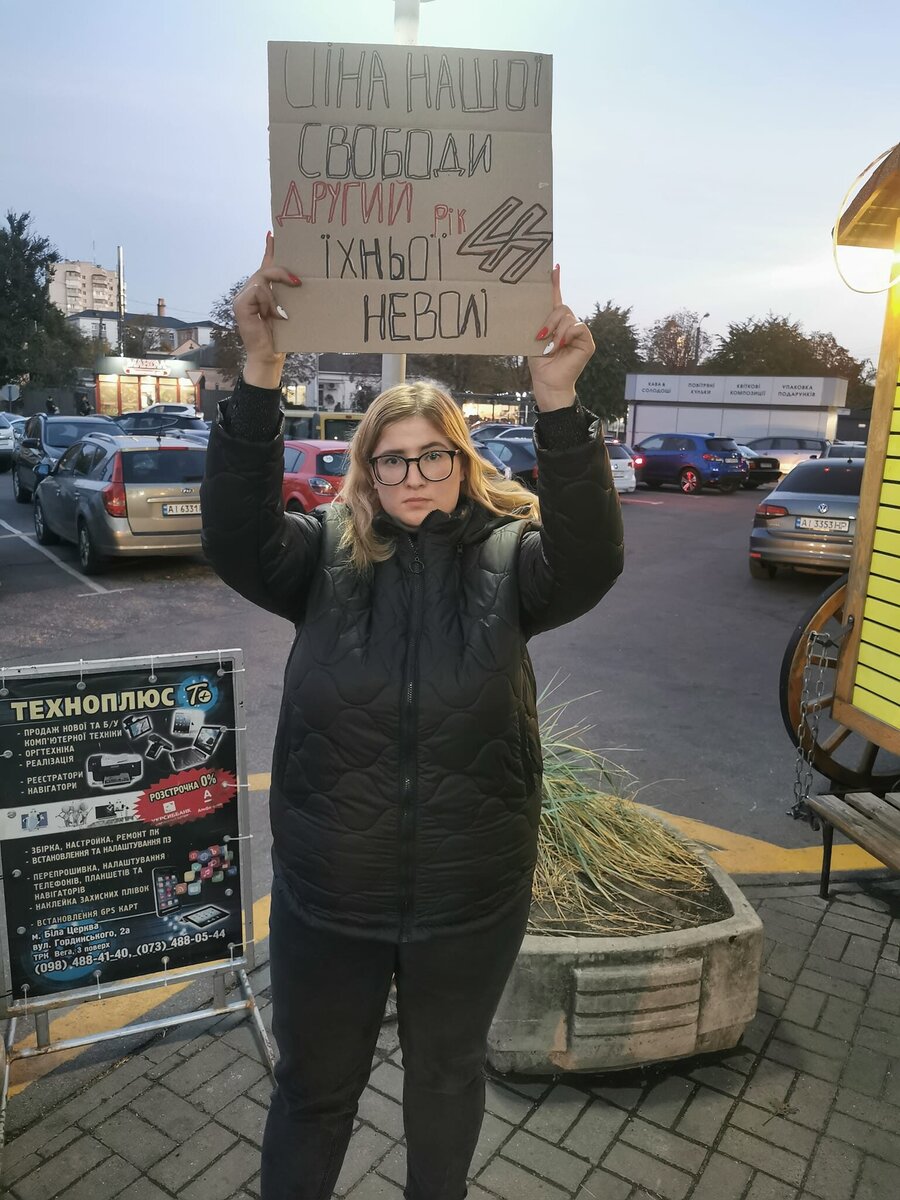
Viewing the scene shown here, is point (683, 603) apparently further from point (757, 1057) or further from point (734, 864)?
point (757, 1057)

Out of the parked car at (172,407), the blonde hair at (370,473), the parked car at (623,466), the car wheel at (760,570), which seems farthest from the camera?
the parked car at (172,407)

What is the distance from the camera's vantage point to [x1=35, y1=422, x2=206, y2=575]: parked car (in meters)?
10.5

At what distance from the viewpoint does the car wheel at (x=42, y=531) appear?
13062mm

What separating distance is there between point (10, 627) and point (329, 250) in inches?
302

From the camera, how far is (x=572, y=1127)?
268 centimetres

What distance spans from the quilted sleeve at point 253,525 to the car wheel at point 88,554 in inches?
375

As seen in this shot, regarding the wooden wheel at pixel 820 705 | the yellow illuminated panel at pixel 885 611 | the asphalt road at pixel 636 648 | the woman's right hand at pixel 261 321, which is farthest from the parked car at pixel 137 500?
the woman's right hand at pixel 261 321

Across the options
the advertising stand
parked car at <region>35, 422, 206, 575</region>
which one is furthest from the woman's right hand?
parked car at <region>35, 422, 206, 575</region>

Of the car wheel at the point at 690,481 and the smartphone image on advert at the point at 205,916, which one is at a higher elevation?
the smartphone image on advert at the point at 205,916

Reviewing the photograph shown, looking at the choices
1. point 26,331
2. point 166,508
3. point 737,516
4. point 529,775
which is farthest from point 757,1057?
point 26,331

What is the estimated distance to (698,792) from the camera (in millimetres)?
5199

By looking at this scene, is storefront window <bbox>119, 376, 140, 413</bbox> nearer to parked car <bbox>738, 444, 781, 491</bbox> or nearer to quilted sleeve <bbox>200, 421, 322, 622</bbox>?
parked car <bbox>738, 444, 781, 491</bbox>

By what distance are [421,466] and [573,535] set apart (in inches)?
15.4

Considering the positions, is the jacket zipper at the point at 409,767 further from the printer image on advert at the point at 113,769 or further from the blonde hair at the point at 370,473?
the printer image on advert at the point at 113,769
